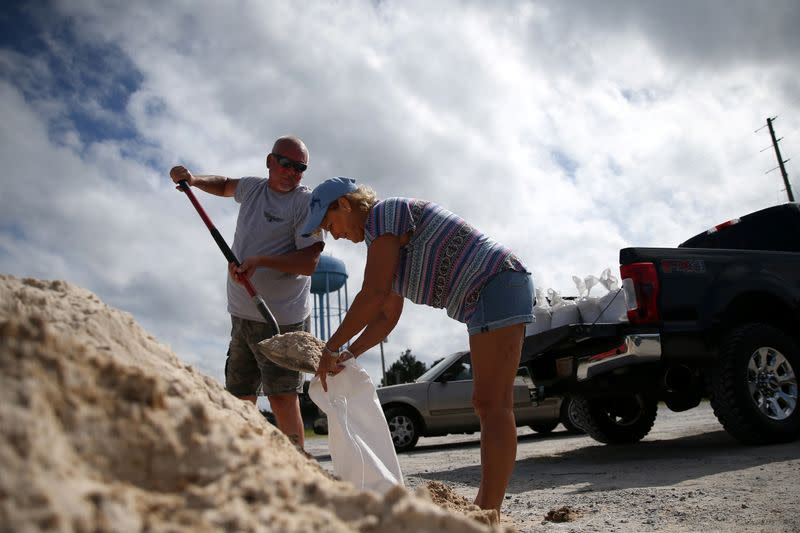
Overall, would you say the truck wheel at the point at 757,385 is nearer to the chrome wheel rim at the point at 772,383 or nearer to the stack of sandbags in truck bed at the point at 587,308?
the chrome wheel rim at the point at 772,383

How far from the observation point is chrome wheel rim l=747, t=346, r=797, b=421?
4.95 m

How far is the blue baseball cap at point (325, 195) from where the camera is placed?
2.77 meters

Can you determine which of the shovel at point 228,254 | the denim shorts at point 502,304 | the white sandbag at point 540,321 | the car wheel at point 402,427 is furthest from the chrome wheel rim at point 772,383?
the car wheel at point 402,427

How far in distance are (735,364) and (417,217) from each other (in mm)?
3324

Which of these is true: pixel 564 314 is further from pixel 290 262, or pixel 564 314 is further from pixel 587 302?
pixel 290 262

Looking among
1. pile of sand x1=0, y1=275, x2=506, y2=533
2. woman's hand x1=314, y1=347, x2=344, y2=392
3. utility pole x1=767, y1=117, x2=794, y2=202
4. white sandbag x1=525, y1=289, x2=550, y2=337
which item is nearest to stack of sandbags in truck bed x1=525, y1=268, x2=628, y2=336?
white sandbag x1=525, y1=289, x2=550, y2=337

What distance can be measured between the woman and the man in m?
0.86

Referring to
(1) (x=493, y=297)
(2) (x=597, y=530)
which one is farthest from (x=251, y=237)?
(2) (x=597, y=530)

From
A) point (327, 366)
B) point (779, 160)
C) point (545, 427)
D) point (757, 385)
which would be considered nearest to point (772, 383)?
point (757, 385)

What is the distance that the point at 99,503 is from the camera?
0.98 meters

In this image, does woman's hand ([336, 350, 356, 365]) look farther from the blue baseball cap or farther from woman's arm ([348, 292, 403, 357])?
the blue baseball cap

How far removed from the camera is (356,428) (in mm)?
2756

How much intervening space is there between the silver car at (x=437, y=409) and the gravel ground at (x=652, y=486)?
2.32 m

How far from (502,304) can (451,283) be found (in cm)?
25
